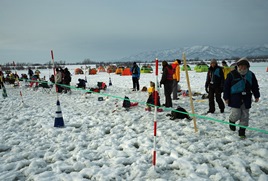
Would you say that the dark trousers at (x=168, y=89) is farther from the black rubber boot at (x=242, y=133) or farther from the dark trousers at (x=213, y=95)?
the black rubber boot at (x=242, y=133)

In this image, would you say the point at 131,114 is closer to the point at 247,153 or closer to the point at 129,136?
the point at 129,136

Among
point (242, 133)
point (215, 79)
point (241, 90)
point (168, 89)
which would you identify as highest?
point (215, 79)

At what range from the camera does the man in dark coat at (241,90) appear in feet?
15.1

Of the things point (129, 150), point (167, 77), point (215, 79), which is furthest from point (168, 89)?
point (129, 150)

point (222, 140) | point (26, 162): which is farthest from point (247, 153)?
point (26, 162)

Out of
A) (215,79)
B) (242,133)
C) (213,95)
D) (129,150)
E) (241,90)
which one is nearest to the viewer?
(129,150)

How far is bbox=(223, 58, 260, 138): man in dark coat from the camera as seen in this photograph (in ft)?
15.1

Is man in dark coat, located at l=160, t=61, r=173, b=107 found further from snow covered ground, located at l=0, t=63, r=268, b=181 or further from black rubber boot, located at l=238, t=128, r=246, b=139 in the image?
black rubber boot, located at l=238, t=128, r=246, b=139

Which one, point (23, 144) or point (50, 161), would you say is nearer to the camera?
point (50, 161)

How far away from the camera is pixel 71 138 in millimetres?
5363

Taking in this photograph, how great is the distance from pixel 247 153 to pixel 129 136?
285 cm

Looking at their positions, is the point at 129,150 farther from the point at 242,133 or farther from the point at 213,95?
the point at 213,95

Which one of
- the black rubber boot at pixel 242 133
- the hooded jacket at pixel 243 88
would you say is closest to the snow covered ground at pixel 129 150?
the black rubber boot at pixel 242 133

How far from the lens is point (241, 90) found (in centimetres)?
460
